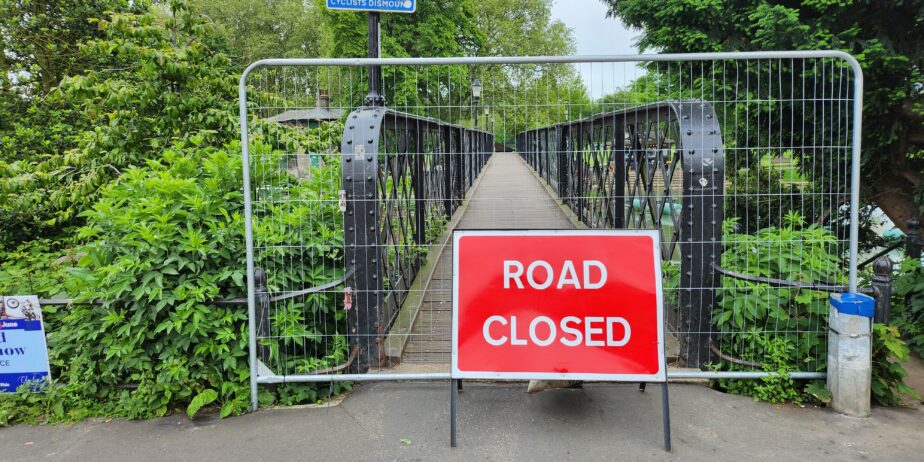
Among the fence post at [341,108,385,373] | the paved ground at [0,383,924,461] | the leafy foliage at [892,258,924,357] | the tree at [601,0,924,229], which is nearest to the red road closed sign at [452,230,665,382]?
the paved ground at [0,383,924,461]

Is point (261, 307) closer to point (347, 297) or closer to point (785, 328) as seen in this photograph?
point (347, 297)

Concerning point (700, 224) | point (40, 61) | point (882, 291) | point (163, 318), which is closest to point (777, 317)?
point (882, 291)

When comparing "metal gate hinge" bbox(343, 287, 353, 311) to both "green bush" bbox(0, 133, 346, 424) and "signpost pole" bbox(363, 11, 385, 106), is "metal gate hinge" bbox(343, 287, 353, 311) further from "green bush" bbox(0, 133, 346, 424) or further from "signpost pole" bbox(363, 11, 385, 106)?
"signpost pole" bbox(363, 11, 385, 106)

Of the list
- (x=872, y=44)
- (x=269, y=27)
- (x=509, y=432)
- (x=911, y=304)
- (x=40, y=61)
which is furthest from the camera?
(x=269, y=27)

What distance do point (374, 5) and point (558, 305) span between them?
2687mm

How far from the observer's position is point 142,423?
3.79 m

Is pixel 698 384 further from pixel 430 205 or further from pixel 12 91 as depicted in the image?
pixel 12 91

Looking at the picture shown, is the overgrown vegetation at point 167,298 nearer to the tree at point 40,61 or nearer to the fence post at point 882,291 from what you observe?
the fence post at point 882,291

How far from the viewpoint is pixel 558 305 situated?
139 inches

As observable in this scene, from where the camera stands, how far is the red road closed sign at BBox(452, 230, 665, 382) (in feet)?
11.3

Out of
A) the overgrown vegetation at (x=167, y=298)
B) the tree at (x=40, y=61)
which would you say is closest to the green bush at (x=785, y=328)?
the overgrown vegetation at (x=167, y=298)

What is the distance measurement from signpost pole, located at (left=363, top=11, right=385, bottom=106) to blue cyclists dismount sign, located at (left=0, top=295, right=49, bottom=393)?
2.80 m

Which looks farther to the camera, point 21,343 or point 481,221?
point 481,221

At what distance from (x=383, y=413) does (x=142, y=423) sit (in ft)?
5.19
